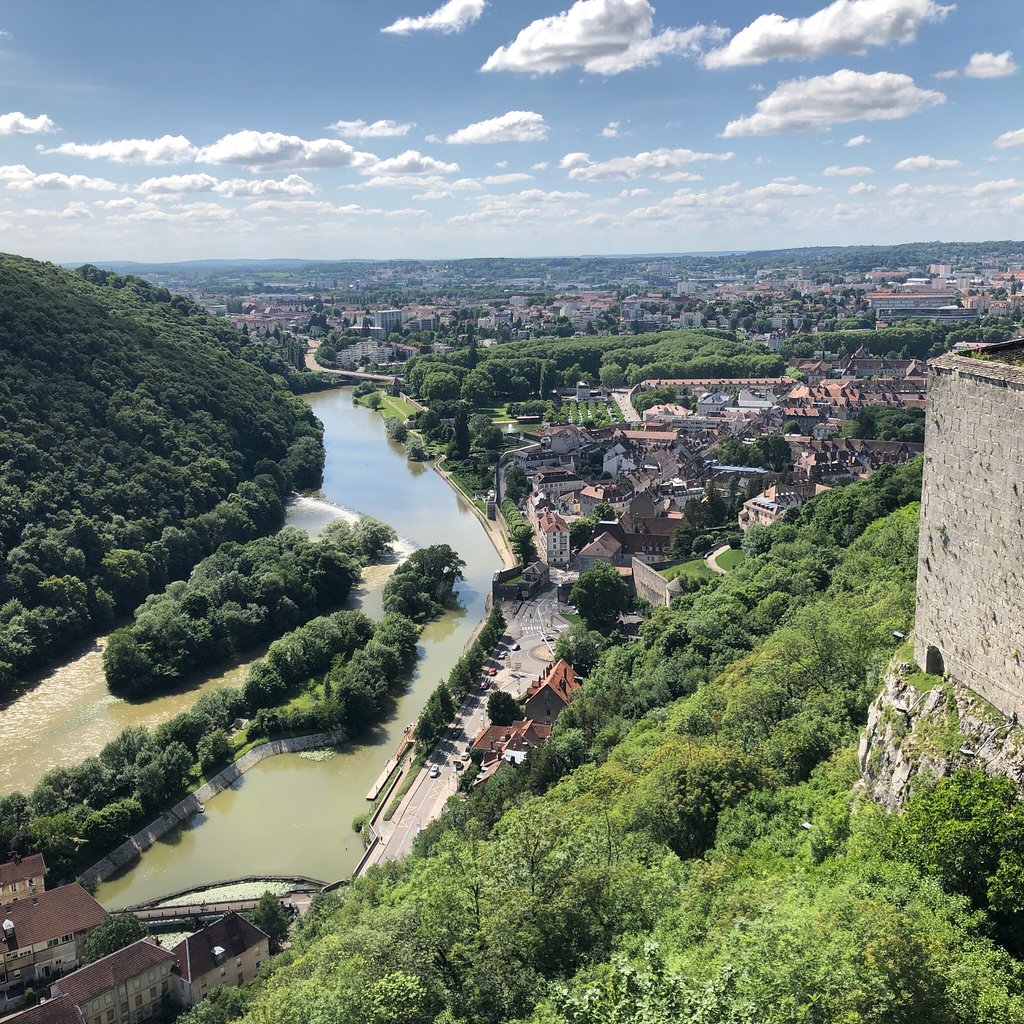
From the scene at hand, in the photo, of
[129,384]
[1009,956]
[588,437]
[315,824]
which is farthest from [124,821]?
[588,437]

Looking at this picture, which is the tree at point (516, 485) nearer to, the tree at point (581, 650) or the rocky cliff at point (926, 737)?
the tree at point (581, 650)

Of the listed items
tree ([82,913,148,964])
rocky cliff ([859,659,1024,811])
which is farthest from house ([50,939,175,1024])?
rocky cliff ([859,659,1024,811])

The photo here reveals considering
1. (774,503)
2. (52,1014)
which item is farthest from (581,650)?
(52,1014)

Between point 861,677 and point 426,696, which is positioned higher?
point 861,677

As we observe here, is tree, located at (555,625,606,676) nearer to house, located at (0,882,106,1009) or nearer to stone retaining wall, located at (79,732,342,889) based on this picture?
stone retaining wall, located at (79,732,342,889)

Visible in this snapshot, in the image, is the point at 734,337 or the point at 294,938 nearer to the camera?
the point at 294,938

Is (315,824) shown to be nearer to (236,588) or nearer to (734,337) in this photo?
(236,588)

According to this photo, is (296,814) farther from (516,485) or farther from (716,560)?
(516,485)
